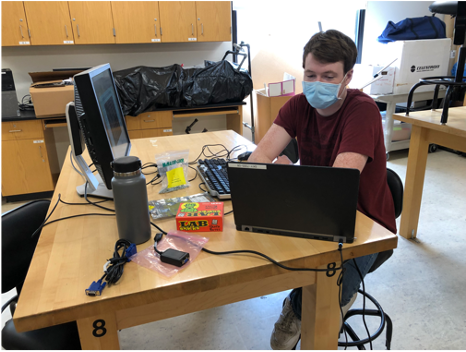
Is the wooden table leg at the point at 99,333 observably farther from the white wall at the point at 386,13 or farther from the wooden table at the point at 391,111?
the white wall at the point at 386,13

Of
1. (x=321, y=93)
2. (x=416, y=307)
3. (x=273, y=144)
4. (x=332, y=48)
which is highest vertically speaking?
(x=332, y=48)

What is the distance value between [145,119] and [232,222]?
249 cm

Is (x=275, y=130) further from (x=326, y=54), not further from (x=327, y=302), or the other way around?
(x=327, y=302)

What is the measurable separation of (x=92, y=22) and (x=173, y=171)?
2.68 metres

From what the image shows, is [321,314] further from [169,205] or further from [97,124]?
[97,124]

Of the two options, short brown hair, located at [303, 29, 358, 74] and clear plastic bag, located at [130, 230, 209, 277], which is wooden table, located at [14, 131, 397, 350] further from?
short brown hair, located at [303, 29, 358, 74]

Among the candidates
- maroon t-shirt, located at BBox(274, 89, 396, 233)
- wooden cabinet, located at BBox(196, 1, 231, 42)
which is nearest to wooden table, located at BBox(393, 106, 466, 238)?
maroon t-shirt, located at BBox(274, 89, 396, 233)

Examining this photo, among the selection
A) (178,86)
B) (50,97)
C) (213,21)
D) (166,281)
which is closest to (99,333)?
(166,281)

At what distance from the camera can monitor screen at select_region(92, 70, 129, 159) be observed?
114 centimetres

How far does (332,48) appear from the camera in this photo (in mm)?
1217

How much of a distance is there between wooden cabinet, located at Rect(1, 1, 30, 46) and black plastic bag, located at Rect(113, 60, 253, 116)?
34.1 inches

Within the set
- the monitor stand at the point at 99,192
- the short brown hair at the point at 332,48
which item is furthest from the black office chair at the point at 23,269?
the short brown hair at the point at 332,48

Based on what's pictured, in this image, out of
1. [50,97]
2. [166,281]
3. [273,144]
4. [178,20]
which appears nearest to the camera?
[166,281]

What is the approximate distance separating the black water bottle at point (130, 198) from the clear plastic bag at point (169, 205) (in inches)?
6.7
